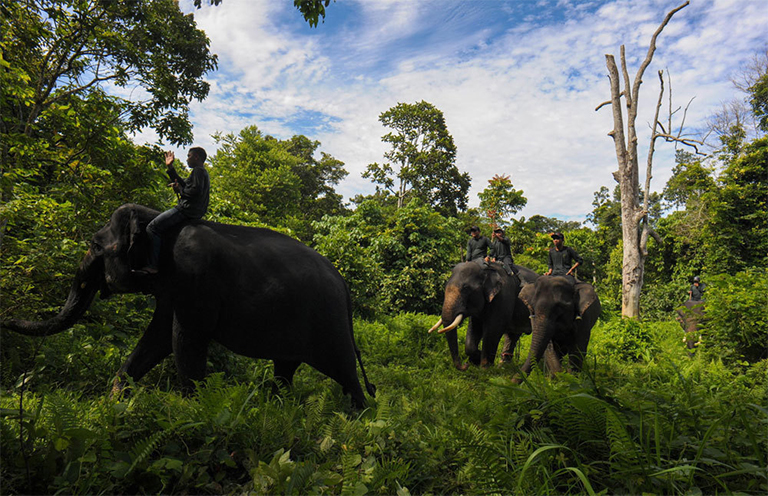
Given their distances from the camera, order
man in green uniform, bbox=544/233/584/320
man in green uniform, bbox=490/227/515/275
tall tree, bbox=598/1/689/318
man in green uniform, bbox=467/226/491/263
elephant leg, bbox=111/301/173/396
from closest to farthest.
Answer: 1. elephant leg, bbox=111/301/173/396
2. man in green uniform, bbox=544/233/584/320
3. man in green uniform, bbox=467/226/491/263
4. man in green uniform, bbox=490/227/515/275
5. tall tree, bbox=598/1/689/318

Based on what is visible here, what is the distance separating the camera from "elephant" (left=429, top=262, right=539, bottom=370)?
25.5 feet

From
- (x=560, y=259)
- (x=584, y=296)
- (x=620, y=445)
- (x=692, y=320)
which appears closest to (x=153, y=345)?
(x=620, y=445)

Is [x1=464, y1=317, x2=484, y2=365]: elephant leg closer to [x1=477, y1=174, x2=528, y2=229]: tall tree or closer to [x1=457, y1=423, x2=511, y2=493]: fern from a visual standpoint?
[x1=457, y1=423, x2=511, y2=493]: fern

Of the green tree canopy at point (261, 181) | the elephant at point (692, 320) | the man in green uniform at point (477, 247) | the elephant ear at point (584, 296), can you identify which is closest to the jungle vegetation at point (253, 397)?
the elephant at point (692, 320)

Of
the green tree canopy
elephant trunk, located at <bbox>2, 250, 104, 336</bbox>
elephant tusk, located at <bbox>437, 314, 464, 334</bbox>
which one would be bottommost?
elephant tusk, located at <bbox>437, 314, 464, 334</bbox>

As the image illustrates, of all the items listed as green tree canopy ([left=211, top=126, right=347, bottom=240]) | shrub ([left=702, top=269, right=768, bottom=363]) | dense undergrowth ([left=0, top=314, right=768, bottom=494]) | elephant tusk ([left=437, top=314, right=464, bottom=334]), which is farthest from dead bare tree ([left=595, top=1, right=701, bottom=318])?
green tree canopy ([left=211, top=126, right=347, bottom=240])

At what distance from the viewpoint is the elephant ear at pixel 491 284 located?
7938 millimetres

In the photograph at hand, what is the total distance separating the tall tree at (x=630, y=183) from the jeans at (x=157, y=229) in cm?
1572

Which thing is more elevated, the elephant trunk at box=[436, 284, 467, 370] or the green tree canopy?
the green tree canopy

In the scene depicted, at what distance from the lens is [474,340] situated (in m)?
8.00

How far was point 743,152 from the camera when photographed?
1859 centimetres

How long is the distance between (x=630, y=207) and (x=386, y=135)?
718 inches

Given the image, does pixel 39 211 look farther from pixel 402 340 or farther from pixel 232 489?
pixel 402 340

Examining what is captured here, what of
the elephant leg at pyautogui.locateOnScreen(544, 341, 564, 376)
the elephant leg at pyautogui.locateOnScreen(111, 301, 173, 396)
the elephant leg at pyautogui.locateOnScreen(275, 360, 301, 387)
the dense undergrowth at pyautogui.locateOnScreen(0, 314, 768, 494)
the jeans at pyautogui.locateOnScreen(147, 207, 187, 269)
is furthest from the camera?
the elephant leg at pyautogui.locateOnScreen(544, 341, 564, 376)
